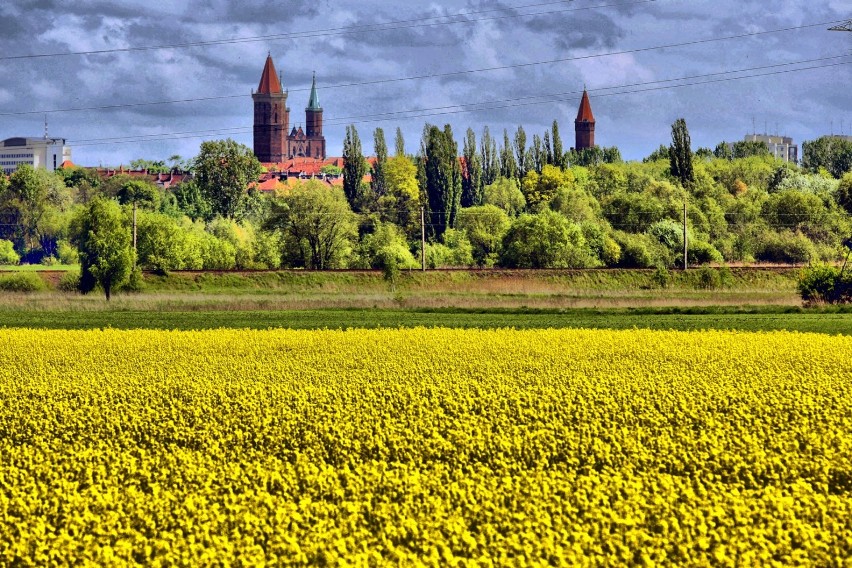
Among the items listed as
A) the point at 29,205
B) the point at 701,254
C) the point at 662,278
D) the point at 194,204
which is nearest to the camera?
the point at 662,278

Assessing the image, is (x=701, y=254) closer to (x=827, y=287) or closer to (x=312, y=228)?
(x=312, y=228)

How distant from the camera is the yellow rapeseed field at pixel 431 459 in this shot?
1123cm

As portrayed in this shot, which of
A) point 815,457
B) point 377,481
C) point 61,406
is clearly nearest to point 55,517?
point 377,481

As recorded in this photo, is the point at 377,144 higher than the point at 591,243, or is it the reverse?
the point at 377,144

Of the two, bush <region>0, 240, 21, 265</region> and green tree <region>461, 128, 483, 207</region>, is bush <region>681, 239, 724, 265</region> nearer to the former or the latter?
green tree <region>461, 128, 483, 207</region>

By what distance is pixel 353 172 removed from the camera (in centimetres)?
13825

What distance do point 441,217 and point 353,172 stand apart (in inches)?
728

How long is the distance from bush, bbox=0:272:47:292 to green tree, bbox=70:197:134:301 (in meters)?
6.19

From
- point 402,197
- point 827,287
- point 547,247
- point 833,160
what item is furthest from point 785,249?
point 833,160

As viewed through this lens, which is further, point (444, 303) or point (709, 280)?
point (709, 280)

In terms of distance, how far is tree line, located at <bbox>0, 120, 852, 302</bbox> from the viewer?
84.9 metres

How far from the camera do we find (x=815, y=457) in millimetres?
15031

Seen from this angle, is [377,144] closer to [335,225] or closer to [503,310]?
[335,225]

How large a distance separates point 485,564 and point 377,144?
153 metres
